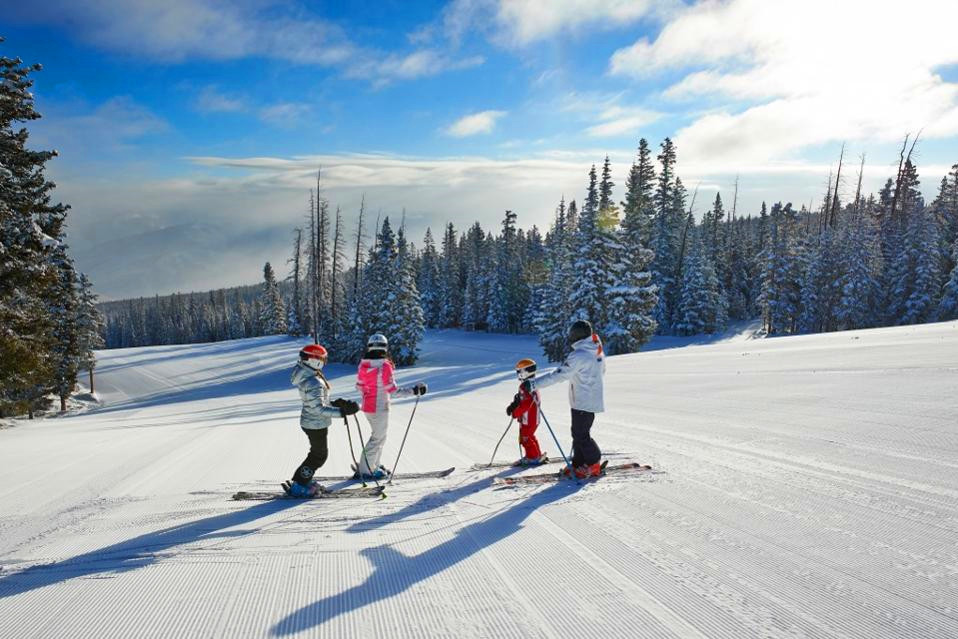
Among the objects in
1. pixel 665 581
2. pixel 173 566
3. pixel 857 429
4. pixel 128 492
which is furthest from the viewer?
pixel 857 429

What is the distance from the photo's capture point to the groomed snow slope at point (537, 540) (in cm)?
295

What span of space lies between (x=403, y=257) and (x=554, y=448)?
119ft

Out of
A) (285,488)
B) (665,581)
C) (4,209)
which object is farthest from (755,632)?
(4,209)

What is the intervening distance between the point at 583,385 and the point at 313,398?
3014 mm

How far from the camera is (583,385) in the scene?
5797mm

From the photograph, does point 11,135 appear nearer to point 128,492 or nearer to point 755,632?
point 128,492

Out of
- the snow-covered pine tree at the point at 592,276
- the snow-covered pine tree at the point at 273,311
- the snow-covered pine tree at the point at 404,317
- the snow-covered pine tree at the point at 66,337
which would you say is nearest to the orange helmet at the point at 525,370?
the snow-covered pine tree at the point at 592,276

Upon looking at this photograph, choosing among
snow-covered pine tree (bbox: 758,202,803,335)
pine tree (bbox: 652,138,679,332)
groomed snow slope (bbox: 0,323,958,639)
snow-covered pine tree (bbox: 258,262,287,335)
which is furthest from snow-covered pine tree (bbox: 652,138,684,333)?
snow-covered pine tree (bbox: 258,262,287,335)

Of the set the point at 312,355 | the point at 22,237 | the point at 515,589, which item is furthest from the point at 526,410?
the point at 22,237

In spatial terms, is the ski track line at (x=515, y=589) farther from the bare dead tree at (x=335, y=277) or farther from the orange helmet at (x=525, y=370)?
the bare dead tree at (x=335, y=277)

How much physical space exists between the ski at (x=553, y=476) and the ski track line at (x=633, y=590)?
58.6 inches

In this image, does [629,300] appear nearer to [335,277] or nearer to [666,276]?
[666,276]

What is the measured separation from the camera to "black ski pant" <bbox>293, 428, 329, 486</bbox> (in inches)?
219

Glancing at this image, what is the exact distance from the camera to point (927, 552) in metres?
3.46
